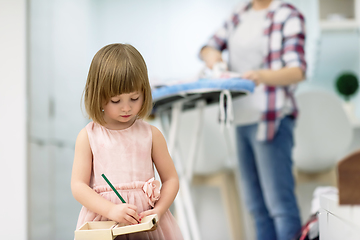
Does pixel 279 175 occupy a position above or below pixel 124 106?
below

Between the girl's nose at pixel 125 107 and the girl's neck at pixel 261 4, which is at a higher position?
the girl's neck at pixel 261 4

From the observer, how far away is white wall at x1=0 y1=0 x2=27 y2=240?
3.50 feet

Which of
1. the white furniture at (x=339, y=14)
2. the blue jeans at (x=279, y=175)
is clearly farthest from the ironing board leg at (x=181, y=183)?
the white furniture at (x=339, y=14)

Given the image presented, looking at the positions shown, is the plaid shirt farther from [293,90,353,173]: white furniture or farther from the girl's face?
the girl's face

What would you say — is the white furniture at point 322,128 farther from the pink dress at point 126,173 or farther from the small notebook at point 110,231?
the small notebook at point 110,231

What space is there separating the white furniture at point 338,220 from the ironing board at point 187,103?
0.51 meters

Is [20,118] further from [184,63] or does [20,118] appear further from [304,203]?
[184,63]

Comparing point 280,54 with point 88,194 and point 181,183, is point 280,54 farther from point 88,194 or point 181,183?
point 88,194

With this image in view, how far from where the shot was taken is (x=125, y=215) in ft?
1.73

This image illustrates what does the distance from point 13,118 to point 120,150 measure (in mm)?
631

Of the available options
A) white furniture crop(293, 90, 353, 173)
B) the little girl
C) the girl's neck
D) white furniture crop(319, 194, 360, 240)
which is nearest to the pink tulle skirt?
the little girl

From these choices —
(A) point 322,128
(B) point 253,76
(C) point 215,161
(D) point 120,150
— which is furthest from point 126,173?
(A) point 322,128

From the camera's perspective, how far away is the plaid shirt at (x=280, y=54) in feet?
3.85

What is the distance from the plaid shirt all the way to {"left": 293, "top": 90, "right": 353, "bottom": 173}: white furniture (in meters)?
0.49
